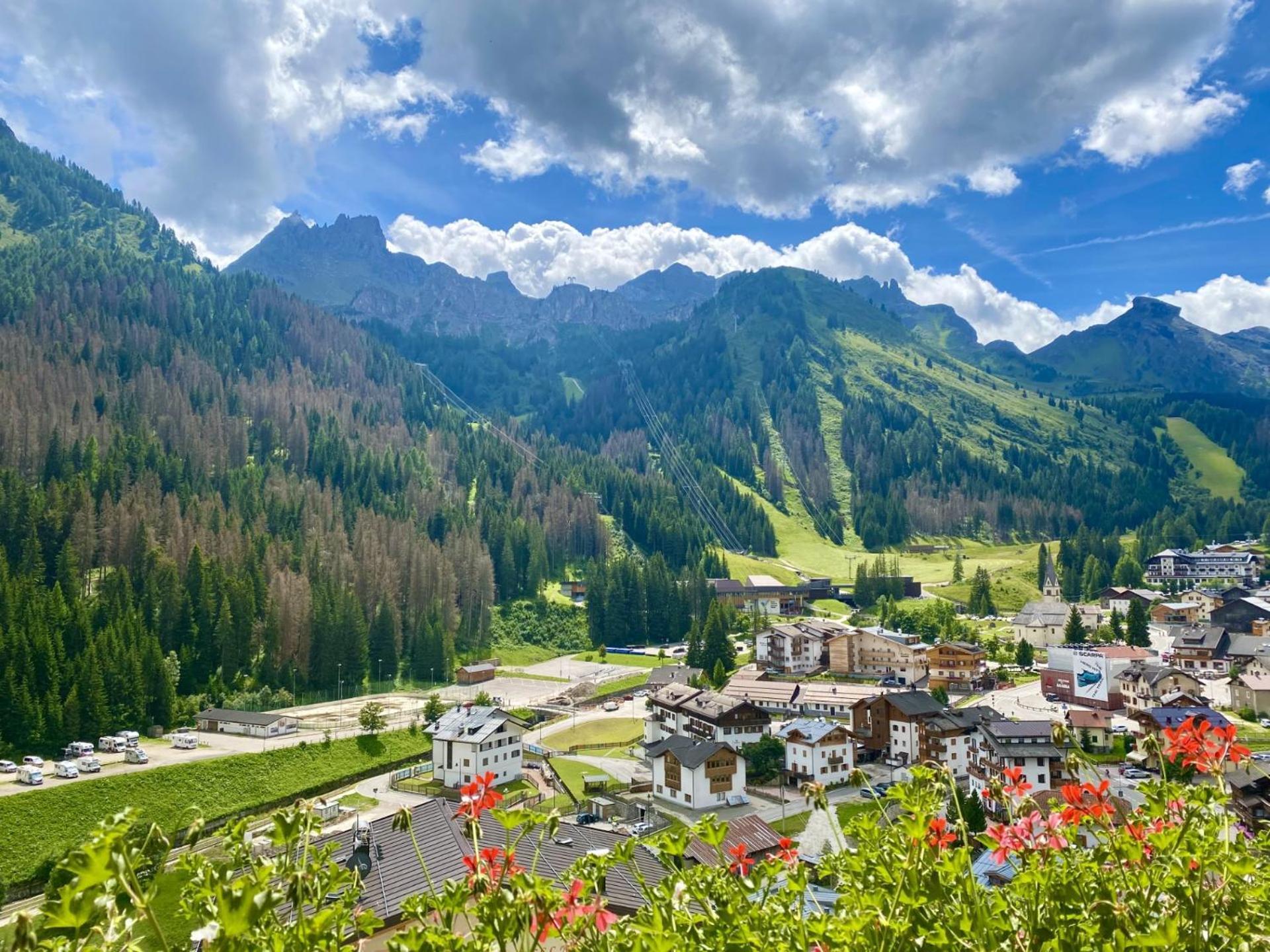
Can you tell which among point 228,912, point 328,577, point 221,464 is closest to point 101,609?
point 328,577

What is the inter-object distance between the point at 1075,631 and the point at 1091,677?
95.5 feet

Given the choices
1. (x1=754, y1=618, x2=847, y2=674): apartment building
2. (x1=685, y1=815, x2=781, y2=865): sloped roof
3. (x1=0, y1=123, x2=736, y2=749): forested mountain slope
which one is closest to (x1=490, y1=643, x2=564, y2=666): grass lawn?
(x1=0, y1=123, x2=736, y2=749): forested mountain slope

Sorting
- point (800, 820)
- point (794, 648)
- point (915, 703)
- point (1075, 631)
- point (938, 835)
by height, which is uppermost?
point (938, 835)

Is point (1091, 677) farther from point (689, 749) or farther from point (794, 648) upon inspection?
point (689, 749)

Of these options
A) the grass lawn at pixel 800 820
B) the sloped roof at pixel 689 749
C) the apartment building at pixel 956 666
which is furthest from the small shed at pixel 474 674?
the grass lawn at pixel 800 820

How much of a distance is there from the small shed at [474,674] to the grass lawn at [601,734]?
23207mm

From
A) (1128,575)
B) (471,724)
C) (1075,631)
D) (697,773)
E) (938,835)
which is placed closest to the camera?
(938,835)

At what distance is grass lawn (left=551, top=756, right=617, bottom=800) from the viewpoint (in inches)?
A: 2670

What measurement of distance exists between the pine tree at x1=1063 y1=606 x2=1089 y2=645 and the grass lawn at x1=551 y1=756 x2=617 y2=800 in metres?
72.6

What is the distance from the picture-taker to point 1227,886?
750 cm

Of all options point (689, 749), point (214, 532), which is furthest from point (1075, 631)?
point (214, 532)

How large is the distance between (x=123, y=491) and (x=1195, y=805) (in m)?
130

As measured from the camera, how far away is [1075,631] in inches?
4377

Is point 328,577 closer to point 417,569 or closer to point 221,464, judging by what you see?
point 417,569
